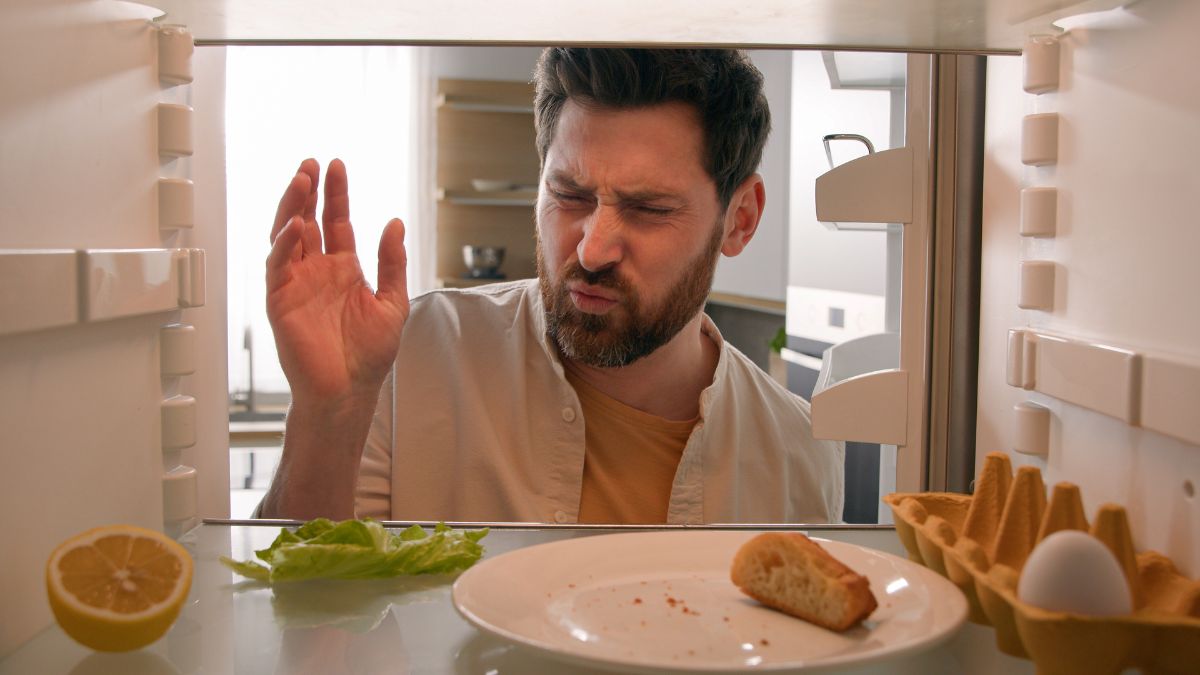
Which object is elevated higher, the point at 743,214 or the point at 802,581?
the point at 743,214

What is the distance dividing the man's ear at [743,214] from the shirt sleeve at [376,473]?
1.97 feet

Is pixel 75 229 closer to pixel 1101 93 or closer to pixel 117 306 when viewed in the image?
pixel 117 306

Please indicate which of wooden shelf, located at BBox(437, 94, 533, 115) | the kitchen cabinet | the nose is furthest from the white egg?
wooden shelf, located at BBox(437, 94, 533, 115)

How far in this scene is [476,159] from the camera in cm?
390

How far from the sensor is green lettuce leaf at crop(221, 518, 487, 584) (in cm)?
68

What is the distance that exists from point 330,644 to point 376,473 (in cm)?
96

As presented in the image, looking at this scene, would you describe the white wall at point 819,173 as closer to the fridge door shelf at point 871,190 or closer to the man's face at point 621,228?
the man's face at point 621,228

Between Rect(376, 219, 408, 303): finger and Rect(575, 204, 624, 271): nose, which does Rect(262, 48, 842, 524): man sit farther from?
Rect(376, 219, 408, 303): finger

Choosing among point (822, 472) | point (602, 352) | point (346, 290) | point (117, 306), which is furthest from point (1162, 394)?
point (822, 472)

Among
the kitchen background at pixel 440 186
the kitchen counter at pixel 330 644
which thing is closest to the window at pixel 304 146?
the kitchen background at pixel 440 186

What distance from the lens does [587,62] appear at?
1.40 metres

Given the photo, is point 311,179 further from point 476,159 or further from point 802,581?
point 476,159

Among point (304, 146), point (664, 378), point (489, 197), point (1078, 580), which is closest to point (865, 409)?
point (1078, 580)

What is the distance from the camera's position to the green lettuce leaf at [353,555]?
0.68m
